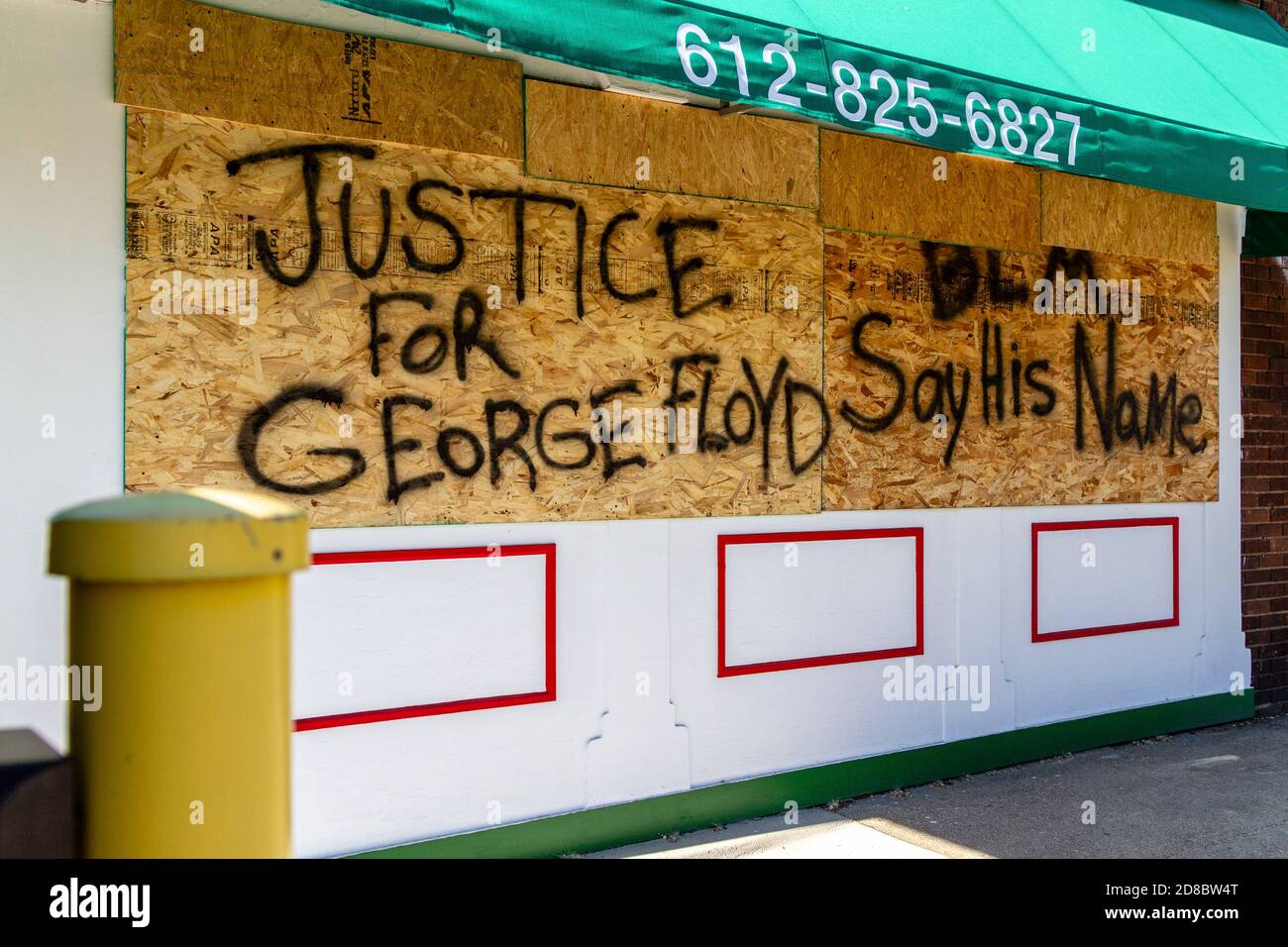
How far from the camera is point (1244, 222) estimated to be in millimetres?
7770

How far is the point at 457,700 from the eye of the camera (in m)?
4.84

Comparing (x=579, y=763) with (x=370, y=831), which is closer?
(x=370, y=831)

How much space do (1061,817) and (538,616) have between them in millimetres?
2726

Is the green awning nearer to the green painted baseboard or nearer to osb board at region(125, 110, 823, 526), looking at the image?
osb board at region(125, 110, 823, 526)

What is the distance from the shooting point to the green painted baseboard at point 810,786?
4.96 m

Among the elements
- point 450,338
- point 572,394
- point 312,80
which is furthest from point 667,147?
point 312,80

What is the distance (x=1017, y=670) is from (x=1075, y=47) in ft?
10.8

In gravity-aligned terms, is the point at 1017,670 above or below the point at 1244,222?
below

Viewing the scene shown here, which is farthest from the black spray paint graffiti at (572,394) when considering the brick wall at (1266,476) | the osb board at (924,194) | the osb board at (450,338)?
the brick wall at (1266,476)

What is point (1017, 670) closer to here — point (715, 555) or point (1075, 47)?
point (715, 555)

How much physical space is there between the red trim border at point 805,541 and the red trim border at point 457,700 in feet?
2.88

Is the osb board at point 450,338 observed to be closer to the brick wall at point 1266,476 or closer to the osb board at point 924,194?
the osb board at point 924,194

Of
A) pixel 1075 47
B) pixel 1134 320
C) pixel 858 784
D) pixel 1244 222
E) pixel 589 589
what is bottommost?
pixel 858 784

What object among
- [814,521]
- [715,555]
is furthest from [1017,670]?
[715,555]
